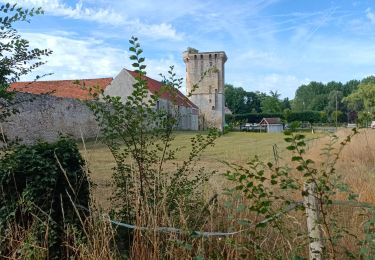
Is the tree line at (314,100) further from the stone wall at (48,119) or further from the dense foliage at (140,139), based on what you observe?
the dense foliage at (140,139)

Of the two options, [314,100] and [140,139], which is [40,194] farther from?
[314,100]

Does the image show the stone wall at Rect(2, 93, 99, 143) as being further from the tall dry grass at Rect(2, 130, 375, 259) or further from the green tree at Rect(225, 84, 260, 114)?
the green tree at Rect(225, 84, 260, 114)

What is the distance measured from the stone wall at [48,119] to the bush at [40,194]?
12.5 meters

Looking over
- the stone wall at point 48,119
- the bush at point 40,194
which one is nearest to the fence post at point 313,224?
the bush at point 40,194

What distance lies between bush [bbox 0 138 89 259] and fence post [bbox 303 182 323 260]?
1810mm

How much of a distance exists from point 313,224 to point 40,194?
2226mm

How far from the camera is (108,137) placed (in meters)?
4.02

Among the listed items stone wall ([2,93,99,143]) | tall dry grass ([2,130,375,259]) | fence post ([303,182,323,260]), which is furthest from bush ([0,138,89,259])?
stone wall ([2,93,99,143])

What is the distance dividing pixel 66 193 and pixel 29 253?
61 centimetres

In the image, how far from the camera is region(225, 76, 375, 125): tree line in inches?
2816

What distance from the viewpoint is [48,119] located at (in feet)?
66.6

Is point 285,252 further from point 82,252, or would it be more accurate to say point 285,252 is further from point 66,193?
point 66,193

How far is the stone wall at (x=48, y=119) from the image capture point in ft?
58.8

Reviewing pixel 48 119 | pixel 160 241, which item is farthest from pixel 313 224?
pixel 48 119
